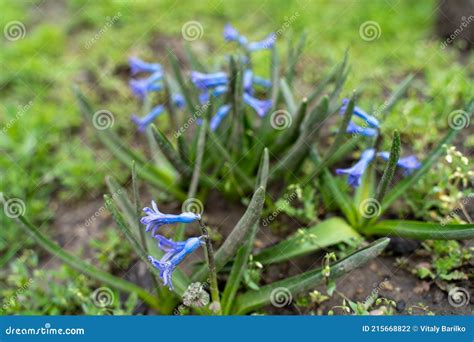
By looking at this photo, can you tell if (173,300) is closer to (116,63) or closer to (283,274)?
(283,274)

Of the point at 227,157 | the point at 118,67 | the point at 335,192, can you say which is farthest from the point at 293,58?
the point at 118,67

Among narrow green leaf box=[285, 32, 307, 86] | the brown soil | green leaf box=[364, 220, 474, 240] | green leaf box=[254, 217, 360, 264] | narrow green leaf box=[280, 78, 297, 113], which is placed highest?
narrow green leaf box=[285, 32, 307, 86]

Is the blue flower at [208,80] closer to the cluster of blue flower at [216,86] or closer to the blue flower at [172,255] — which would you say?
the cluster of blue flower at [216,86]

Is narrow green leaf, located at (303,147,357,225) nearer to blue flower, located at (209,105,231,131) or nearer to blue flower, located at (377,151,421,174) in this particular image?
blue flower, located at (377,151,421,174)

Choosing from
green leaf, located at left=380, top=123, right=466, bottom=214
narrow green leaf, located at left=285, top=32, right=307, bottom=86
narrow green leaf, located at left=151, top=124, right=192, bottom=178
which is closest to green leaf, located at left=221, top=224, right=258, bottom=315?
narrow green leaf, located at left=151, top=124, right=192, bottom=178

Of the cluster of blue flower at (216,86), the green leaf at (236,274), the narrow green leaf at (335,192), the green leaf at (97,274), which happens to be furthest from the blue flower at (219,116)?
the green leaf at (97,274)

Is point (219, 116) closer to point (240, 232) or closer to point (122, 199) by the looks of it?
point (122, 199)
